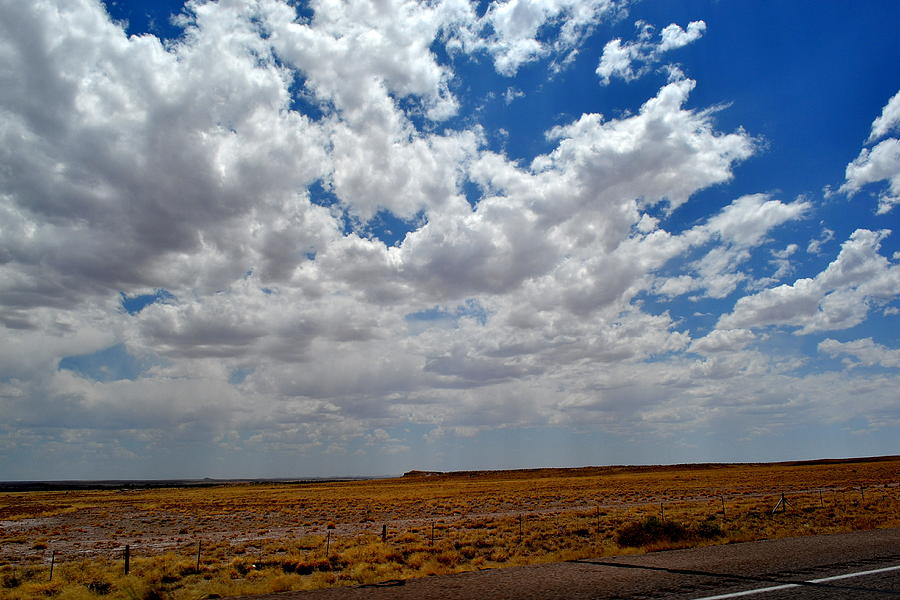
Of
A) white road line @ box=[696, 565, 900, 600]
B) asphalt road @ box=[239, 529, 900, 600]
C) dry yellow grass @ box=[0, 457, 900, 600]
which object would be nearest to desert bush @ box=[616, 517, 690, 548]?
dry yellow grass @ box=[0, 457, 900, 600]

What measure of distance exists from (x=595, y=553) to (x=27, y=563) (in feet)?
82.8

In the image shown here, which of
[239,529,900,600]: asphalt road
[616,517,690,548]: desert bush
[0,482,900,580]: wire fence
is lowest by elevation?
[0,482,900,580]: wire fence

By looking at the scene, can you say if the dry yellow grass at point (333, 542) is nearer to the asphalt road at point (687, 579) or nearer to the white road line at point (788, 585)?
the asphalt road at point (687, 579)

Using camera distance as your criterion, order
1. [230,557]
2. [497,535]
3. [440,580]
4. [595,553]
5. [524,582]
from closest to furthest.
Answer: [524,582] < [440,580] < [595,553] < [230,557] < [497,535]

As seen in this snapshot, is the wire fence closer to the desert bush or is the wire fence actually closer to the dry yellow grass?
the dry yellow grass

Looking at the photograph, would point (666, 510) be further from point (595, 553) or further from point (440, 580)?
point (440, 580)

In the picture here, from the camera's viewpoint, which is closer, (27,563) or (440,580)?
(440,580)

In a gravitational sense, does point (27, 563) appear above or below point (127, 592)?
below

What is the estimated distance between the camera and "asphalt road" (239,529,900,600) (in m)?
9.36

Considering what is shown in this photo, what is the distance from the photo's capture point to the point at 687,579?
412 inches

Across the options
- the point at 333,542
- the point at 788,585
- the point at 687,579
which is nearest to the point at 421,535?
the point at 333,542

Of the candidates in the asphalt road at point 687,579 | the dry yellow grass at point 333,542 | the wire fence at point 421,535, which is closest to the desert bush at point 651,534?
the dry yellow grass at point 333,542

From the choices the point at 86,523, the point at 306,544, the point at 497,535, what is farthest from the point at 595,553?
the point at 86,523

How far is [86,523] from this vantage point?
46.9 metres
